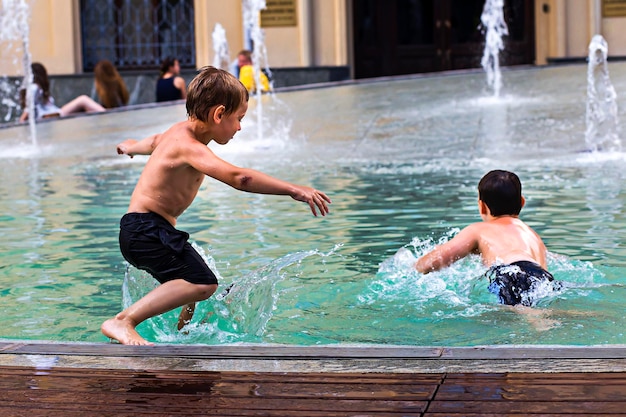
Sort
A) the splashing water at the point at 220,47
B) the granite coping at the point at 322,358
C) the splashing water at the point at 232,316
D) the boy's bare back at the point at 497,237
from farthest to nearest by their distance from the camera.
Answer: the splashing water at the point at 220,47 < the boy's bare back at the point at 497,237 < the splashing water at the point at 232,316 < the granite coping at the point at 322,358

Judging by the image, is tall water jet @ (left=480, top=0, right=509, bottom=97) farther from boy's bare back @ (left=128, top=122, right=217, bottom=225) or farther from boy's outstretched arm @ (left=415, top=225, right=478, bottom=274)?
boy's bare back @ (left=128, top=122, right=217, bottom=225)

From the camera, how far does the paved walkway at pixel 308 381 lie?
3100 mm

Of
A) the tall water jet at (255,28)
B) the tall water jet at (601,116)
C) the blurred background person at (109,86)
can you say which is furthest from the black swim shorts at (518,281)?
the tall water jet at (255,28)

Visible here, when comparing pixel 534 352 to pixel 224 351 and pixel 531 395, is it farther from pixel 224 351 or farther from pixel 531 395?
pixel 224 351

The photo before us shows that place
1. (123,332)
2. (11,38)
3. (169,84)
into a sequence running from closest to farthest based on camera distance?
(123,332) < (169,84) < (11,38)

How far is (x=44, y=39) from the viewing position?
74.9 feet

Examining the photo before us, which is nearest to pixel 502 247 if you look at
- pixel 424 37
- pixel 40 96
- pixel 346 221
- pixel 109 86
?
pixel 346 221

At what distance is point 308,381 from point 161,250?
4.80 ft

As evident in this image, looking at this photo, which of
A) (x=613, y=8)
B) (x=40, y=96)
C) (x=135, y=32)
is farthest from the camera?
(x=135, y=32)

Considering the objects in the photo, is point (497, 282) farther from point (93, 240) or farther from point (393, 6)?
point (393, 6)

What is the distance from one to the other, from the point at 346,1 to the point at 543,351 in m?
19.5

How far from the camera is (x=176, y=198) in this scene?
4.79 metres

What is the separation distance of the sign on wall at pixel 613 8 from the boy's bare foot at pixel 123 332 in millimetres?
18738

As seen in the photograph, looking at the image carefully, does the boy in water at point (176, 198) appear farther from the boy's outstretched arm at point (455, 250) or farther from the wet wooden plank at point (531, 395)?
the wet wooden plank at point (531, 395)
